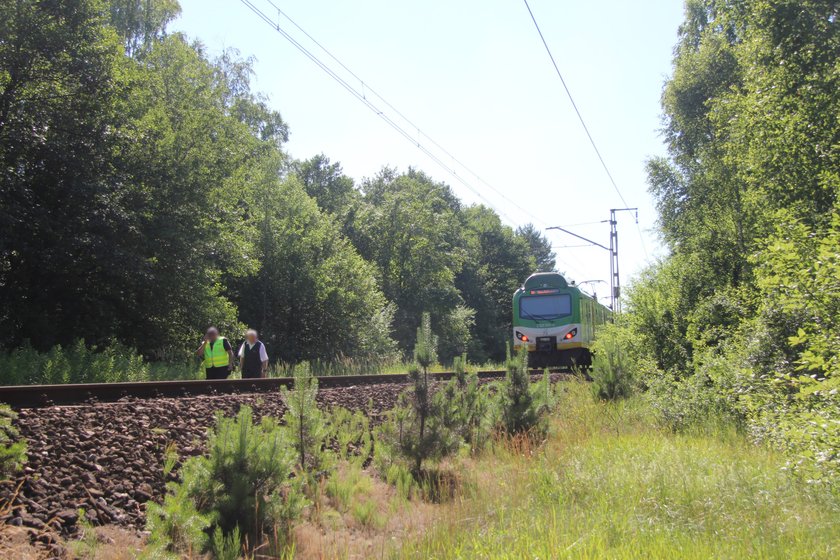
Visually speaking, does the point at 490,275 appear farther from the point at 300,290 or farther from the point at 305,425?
the point at 305,425

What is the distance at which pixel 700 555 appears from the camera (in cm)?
404

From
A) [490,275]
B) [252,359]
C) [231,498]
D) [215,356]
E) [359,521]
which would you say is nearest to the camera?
[231,498]

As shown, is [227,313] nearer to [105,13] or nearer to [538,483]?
[105,13]

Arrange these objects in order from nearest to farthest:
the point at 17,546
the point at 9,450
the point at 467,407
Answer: the point at 17,546 < the point at 9,450 < the point at 467,407

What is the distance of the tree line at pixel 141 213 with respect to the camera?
52.3 feet

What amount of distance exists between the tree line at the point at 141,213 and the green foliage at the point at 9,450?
39.2 ft

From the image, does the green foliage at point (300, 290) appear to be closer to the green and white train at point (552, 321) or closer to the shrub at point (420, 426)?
the green and white train at point (552, 321)

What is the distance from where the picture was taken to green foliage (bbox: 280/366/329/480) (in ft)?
19.6

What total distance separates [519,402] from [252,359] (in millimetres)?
5220

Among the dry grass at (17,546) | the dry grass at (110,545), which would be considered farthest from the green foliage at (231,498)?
A: the dry grass at (17,546)

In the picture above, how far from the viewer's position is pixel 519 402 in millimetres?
9055

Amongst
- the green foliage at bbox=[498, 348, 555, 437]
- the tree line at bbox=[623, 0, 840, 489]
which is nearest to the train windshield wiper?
the tree line at bbox=[623, 0, 840, 489]

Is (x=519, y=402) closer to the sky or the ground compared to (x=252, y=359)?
closer to the ground

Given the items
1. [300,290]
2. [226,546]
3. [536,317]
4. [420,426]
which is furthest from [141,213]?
[226,546]
